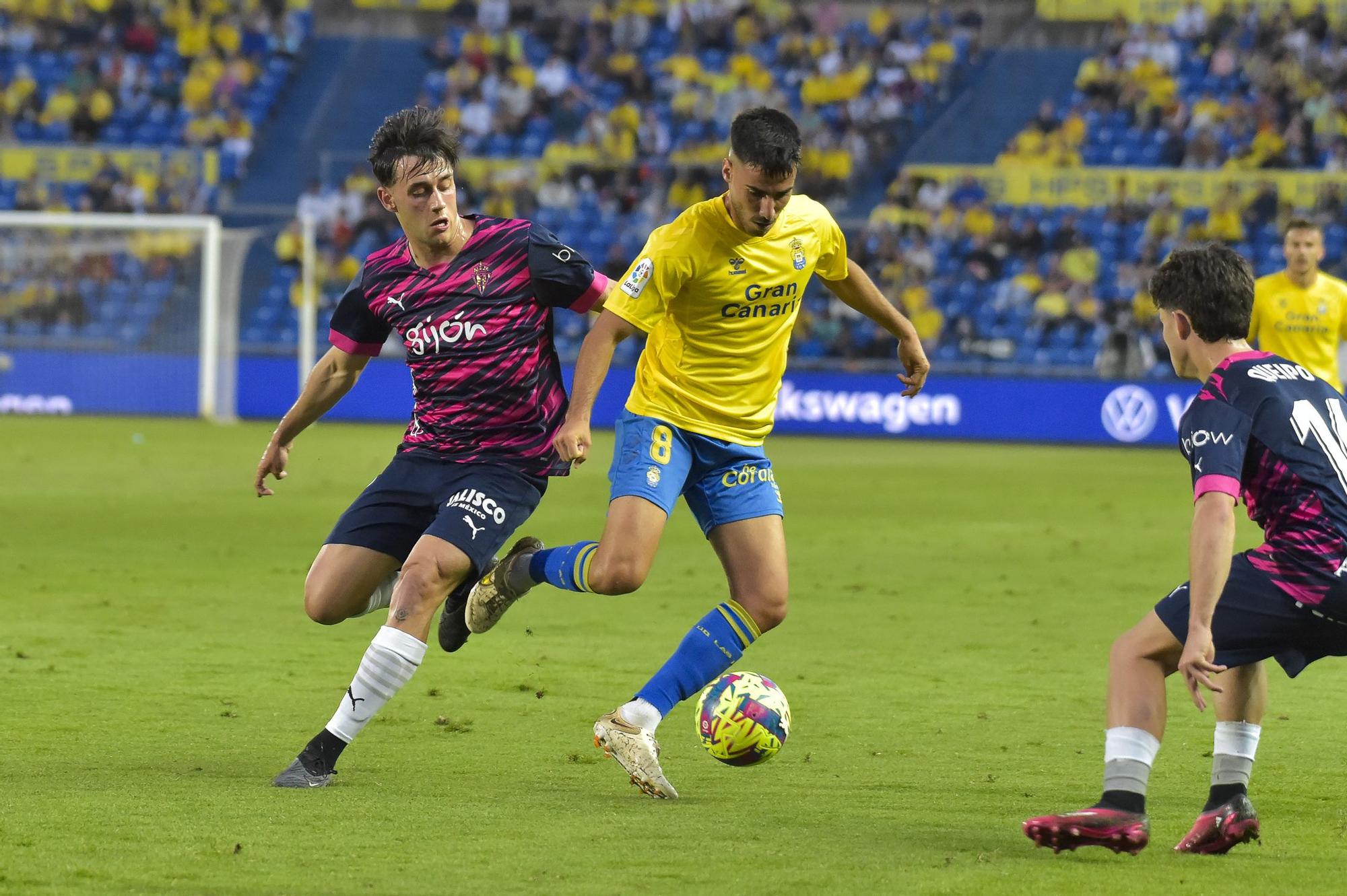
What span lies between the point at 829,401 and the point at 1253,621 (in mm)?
20411

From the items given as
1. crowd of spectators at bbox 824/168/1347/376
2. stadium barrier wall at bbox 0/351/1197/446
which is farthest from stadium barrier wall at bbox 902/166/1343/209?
stadium barrier wall at bbox 0/351/1197/446

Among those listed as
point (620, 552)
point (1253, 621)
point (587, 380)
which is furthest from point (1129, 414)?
point (1253, 621)

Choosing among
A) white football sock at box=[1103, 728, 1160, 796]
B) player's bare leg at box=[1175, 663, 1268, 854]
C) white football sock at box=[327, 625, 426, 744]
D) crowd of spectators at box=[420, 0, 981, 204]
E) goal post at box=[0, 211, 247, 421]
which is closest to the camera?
white football sock at box=[1103, 728, 1160, 796]

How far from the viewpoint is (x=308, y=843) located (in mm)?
4902

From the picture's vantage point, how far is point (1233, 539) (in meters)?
4.74

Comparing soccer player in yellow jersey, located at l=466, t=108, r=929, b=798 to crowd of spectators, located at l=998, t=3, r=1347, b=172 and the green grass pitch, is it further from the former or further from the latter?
crowd of spectators, located at l=998, t=3, r=1347, b=172

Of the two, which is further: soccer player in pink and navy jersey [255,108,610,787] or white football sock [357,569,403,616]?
white football sock [357,569,403,616]

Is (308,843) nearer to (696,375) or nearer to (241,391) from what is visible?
(696,375)

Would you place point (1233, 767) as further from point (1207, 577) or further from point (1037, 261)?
point (1037, 261)

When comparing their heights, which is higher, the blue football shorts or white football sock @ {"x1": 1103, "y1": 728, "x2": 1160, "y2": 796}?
the blue football shorts

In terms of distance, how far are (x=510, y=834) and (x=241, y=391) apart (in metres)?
22.3

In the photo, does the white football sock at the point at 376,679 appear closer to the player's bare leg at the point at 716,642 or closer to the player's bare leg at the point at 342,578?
the player's bare leg at the point at 342,578

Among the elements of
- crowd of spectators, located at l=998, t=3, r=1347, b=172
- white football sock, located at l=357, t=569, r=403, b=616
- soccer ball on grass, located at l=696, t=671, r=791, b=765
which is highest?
crowd of spectators, located at l=998, t=3, r=1347, b=172

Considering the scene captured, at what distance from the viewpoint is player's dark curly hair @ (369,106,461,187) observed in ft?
20.1
